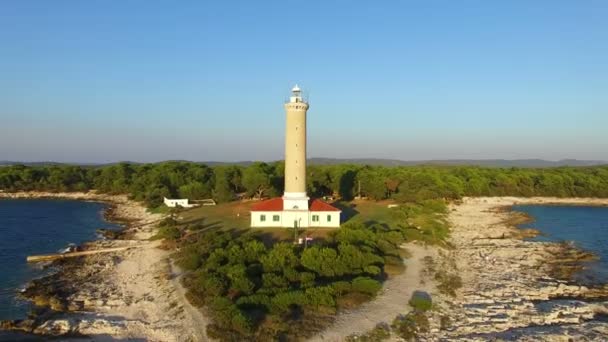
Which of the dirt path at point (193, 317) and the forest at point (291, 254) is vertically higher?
the forest at point (291, 254)

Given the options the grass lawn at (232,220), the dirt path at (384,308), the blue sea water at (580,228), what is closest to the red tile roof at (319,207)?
the grass lawn at (232,220)

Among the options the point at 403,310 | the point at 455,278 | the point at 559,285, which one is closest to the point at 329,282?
the point at 403,310

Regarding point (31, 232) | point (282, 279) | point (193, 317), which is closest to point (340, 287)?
point (282, 279)

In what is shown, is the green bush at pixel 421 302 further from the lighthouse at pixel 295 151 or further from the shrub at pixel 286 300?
the lighthouse at pixel 295 151

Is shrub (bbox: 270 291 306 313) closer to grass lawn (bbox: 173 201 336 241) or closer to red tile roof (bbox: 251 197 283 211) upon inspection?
grass lawn (bbox: 173 201 336 241)

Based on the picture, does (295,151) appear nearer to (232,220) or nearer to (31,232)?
(232,220)

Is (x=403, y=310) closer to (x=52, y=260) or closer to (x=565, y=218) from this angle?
Result: (x=52, y=260)

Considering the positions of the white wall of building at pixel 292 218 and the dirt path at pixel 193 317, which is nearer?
the dirt path at pixel 193 317
